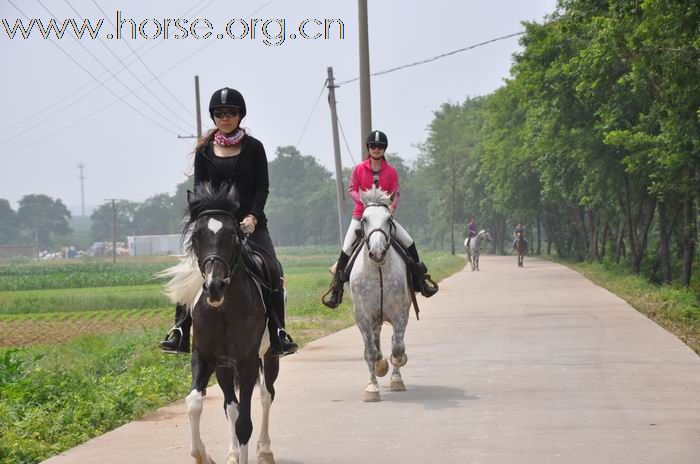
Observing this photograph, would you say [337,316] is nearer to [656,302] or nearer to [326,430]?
[656,302]

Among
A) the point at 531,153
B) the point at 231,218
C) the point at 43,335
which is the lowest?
the point at 43,335

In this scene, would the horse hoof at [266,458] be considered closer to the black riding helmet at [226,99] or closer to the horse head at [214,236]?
the horse head at [214,236]

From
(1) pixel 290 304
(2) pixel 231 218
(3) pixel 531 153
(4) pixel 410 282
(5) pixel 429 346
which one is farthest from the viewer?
(3) pixel 531 153

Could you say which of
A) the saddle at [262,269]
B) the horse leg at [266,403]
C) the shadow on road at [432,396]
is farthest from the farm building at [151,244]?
the saddle at [262,269]

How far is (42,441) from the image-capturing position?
31.2 feet

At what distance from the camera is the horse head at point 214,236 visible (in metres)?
7.49

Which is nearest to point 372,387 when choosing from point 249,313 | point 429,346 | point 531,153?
point 249,313

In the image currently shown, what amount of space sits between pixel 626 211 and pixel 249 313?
1385 inches

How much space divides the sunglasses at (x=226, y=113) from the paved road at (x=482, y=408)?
2623mm

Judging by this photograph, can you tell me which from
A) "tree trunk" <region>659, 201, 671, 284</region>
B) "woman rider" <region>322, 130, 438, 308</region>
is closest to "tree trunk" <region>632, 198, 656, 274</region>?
"tree trunk" <region>659, 201, 671, 284</region>

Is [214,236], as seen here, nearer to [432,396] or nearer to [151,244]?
[432,396]

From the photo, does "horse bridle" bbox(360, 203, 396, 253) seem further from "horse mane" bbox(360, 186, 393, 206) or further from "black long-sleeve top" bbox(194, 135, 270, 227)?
"black long-sleeve top" bbox(194, 135, 270, 227)

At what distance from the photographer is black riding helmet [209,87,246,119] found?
867 centimetres

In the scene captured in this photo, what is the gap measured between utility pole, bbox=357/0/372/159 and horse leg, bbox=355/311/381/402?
1532 centimetres
